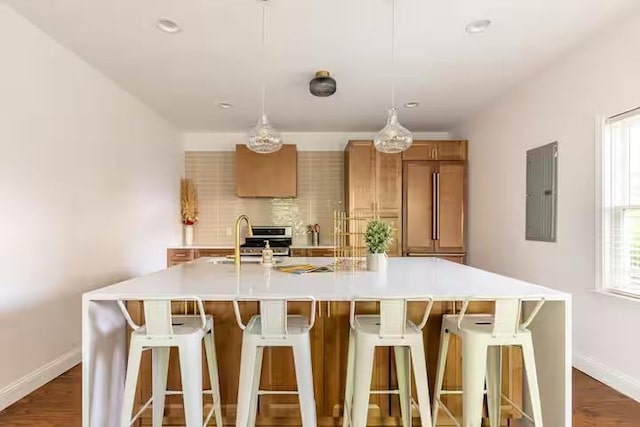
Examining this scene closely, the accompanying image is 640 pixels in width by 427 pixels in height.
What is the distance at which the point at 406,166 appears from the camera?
16.3ft

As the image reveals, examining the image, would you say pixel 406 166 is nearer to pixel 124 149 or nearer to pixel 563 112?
pixel 563 112

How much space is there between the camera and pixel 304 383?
172 cm

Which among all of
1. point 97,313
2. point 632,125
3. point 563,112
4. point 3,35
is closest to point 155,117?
point 3,35

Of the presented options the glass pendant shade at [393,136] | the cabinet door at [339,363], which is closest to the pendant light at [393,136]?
the glass pendant shade at [393,136]

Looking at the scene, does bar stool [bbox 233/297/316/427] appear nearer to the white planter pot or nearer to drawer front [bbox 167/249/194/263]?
the white planter pot

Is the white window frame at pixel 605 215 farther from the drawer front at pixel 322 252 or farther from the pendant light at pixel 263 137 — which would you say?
the drawer front at pixel 322 252

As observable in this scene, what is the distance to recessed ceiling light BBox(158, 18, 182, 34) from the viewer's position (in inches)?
98.4

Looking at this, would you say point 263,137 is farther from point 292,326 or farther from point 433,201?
point 433,201

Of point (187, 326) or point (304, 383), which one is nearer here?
point (304, 383)

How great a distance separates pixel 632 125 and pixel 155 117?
4526mm

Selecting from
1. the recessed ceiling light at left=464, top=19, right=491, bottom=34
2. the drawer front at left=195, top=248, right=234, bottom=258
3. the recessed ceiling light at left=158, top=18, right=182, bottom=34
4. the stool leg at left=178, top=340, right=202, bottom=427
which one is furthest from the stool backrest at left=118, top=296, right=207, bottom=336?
the drawer front at left=195, top=248, right=234, bottom=258

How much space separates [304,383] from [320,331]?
0.45 metres

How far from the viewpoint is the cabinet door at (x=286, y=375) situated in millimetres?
2152

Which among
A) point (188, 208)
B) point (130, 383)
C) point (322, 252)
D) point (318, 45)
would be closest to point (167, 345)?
point (130, 383)
